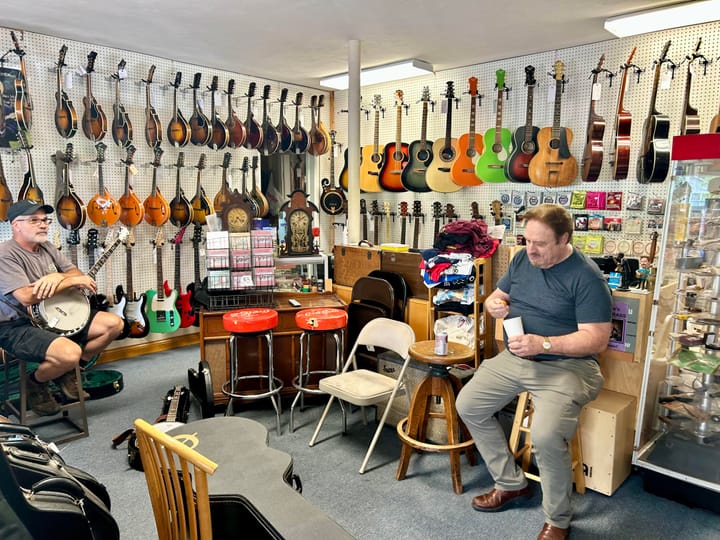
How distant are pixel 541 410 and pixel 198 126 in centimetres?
423

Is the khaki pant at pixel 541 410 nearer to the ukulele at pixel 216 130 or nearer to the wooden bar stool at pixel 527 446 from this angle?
the wooden bar stool at pixel 527 446

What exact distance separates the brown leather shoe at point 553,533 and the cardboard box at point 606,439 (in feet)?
1.56

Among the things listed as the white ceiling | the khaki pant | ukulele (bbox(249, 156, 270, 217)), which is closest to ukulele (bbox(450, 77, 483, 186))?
the white ceiling

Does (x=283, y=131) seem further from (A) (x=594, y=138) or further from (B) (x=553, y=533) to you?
(B) (x=553, y=533)

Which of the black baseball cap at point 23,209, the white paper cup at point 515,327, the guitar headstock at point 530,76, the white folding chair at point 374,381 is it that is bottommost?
the white folding chair at point 374,381

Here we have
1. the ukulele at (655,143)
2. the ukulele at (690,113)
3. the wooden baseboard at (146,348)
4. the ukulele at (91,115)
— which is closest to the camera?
the ukulele at (690,113)

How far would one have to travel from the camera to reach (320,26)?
4152 millimetres

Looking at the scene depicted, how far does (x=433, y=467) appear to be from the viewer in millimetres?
3006

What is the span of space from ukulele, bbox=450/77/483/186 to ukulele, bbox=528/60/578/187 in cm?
69

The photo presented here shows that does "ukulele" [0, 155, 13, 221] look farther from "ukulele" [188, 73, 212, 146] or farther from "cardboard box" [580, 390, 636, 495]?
"cardboard box" [580, 390, 636, 495]

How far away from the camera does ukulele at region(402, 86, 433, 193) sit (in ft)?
18.3

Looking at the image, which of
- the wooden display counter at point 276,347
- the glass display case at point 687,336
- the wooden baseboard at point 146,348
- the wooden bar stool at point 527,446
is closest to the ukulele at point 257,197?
the wooden baseboard at point 146,348

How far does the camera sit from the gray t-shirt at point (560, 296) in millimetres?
2379

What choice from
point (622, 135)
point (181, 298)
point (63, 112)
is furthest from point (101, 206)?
point (622, 135)
